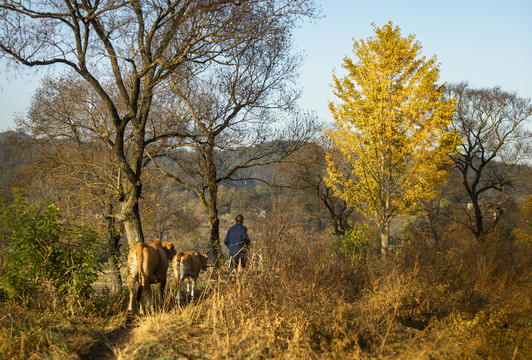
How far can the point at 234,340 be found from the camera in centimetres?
492

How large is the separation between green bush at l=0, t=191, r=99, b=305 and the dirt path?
90 cm

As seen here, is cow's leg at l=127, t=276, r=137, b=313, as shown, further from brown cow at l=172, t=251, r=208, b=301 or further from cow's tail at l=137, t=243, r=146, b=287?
brown cow at l=172, t=251, r=208, b=301

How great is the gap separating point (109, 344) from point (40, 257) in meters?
2.02

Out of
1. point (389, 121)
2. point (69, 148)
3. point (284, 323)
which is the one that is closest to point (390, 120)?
point (389, 121)

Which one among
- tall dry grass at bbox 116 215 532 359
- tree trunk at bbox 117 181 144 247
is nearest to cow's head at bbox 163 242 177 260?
tree trunk at bbox 117 181 144 247

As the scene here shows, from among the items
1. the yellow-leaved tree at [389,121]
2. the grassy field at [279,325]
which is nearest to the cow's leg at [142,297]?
the grassy field at [279,325]

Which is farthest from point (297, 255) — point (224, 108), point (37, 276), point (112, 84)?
point (112, 84)

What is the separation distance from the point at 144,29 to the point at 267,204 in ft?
138

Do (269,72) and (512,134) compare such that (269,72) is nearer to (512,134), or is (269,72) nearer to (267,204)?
(512,134)

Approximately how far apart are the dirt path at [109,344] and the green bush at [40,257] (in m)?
0.90

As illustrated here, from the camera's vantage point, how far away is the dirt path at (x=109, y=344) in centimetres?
466

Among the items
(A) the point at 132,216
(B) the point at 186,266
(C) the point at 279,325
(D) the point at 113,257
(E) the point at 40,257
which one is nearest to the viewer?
(C) the point at 279,325

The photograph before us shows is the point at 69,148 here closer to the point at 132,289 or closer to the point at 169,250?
the point at 169,250

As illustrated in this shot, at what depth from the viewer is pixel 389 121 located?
10422 mm
